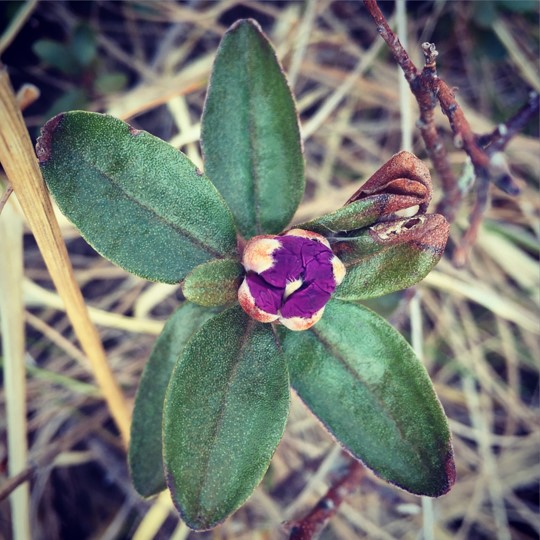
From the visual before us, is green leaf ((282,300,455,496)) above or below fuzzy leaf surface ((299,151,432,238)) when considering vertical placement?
below

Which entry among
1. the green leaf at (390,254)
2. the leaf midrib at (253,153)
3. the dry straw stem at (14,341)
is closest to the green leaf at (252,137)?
the leaf midrib at (253,153)

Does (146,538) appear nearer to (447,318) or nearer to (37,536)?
(37,536)

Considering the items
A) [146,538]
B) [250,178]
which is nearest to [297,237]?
[250,178]

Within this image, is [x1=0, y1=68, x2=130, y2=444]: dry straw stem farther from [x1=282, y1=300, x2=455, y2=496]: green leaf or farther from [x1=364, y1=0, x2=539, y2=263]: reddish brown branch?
[x1=364, y1=0, x2=539, y2=263]: reddish brown branch

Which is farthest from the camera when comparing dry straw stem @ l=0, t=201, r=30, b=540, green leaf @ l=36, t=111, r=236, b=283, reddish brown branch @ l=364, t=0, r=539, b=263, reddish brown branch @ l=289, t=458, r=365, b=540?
dry straw stem @ l=0, t=201, r=30, b=540

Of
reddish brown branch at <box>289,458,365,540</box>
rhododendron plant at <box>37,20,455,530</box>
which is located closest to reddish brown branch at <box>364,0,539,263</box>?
rhododendron plant at <box>37,20,455,530</box>

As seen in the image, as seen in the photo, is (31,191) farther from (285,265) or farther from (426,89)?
(426,89)

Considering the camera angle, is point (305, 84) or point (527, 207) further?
point (305, 84)
